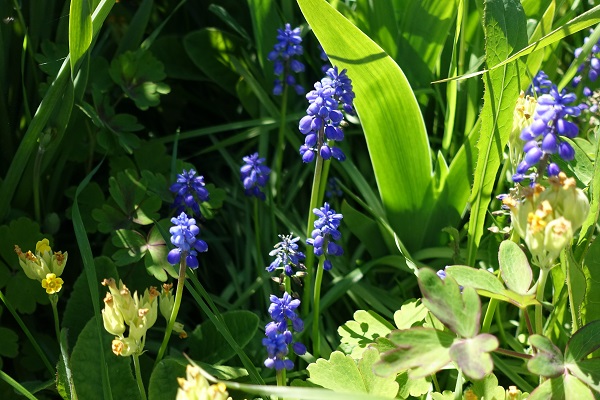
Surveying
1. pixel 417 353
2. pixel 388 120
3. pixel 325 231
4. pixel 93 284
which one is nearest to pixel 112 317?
pixel 93 284

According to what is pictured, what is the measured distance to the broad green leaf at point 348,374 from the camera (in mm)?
1510

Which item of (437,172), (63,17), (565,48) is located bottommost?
(437,172)

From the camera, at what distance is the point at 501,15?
170cm

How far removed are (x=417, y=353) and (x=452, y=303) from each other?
98 millimetres

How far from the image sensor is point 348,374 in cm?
152

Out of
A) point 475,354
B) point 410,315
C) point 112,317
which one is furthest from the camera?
point 410,315

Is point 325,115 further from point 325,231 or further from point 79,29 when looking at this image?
point 79,29

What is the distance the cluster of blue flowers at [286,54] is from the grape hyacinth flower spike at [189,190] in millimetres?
422

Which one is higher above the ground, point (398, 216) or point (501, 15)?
point (501, 15)

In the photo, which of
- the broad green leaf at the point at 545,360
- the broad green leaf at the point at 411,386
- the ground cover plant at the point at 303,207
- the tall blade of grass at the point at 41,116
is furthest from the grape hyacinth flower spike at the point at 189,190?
the broad green leaf at the point at 545,360

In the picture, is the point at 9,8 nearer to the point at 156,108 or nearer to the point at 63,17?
the point at 63,17

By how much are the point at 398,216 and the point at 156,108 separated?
0.98 m

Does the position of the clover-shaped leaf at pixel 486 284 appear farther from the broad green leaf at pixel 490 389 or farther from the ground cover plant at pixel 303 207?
the broad green leaf at pixel 490 389

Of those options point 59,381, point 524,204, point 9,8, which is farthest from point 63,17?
point 524,204
